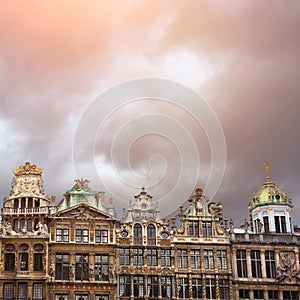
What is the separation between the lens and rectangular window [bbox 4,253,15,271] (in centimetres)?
6650

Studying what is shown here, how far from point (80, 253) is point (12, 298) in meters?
8.17

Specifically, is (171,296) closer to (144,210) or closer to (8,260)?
(144,210)

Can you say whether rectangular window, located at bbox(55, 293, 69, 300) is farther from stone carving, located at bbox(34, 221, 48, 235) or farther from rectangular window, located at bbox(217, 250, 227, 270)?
rectangular window, located at bbox(217, 250, 227, 270)

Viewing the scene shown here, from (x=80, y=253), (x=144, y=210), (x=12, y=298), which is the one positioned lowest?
(x=12, y=298)

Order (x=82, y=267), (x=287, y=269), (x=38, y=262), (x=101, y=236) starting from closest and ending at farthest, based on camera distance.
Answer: (x=38, y=262) → (x=82, y=267) → (x=101, y=236) → (x=287, y=269)

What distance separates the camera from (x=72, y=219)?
69.1m

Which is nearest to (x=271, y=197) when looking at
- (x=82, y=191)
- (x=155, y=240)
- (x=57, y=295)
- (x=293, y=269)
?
(x=293, y=269)

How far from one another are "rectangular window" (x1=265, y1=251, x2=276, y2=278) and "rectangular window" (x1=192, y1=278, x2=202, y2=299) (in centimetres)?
802

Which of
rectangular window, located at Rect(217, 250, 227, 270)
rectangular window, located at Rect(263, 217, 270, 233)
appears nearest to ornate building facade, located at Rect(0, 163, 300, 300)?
rectangular window, located at Rect(217, 250, 227, 270)

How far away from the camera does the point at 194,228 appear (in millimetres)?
71812

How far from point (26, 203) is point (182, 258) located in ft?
58.1

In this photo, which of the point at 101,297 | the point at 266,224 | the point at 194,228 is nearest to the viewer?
the point at 101,297

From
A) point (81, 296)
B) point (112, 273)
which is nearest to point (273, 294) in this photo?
point (112, 273)

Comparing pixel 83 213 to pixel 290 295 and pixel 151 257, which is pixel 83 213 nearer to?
pixel 151 257
